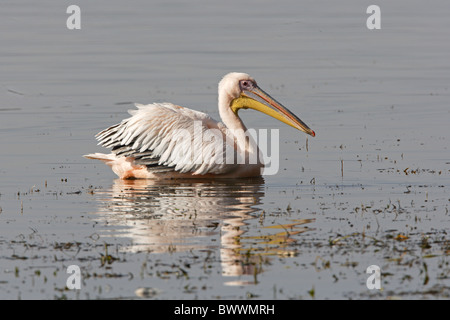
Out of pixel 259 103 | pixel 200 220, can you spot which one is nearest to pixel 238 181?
pixel 259 103

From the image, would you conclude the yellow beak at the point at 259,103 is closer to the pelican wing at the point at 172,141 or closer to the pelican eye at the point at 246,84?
the pelican eye at the point at 246,84

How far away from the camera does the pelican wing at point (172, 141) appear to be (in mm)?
11797

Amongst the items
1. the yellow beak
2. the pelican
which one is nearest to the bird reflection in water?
the pelican

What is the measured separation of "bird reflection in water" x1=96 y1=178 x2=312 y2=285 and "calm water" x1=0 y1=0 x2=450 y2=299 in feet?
0.09

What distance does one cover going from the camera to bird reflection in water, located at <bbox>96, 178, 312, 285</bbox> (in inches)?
315

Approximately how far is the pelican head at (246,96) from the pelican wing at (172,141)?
1.72 ft

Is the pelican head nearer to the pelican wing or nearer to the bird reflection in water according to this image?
the pelican wing

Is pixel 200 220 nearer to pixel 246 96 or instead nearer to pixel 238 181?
pixel 238 181

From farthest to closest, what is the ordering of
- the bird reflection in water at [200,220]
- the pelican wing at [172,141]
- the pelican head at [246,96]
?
the pelican head at [246,96] → the pelican wing at [172,141] → the bird reflection in water at [200,220]

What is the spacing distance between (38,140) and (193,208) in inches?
200

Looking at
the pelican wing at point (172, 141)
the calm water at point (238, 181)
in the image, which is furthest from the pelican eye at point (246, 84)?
the calm water at point (238, 181)

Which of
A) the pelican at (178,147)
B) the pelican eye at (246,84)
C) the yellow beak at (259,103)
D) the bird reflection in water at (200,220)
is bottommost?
the bird reflection in water at (200,220)

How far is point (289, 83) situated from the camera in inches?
746

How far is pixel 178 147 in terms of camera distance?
11867 mm
